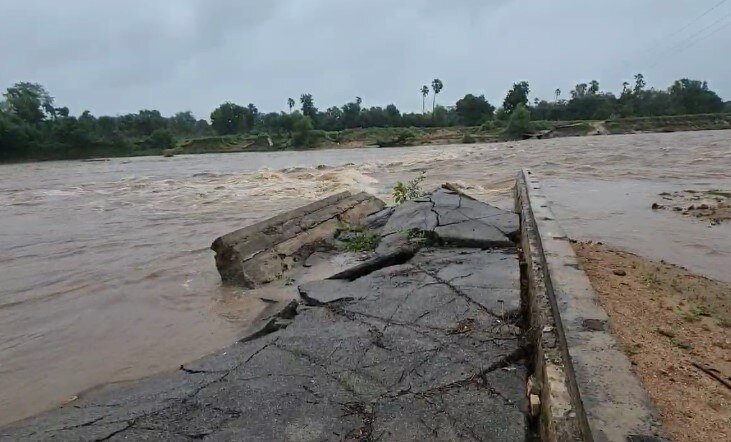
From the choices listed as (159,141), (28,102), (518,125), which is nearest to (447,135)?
(518,125)

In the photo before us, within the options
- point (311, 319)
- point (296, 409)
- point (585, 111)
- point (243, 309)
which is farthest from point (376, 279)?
point (585, 111)

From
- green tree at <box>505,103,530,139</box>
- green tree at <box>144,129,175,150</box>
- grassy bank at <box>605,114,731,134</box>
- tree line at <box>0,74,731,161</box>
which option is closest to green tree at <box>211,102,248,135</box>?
tree line at <box>0,74,731,161</box>

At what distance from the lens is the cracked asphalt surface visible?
77.4 inches

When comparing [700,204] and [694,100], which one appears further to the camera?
[694,100]

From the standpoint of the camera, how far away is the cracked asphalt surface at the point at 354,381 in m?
1.97

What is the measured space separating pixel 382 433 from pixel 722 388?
1534 millimetres

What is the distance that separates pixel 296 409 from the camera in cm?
210

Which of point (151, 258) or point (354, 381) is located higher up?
point (354, 381)

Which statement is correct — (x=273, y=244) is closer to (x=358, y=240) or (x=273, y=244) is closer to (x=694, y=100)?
(x=358, y=240)

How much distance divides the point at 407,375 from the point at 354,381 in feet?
0.83

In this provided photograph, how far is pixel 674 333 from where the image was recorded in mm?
2766

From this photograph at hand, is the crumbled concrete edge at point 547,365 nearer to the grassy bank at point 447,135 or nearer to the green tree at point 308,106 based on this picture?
the grassy bank at point 447,135

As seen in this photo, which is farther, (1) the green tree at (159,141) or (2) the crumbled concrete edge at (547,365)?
(1) the green tree at (159,141)

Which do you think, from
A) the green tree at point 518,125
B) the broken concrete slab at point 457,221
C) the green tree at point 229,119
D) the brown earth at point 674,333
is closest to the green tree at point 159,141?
the green tree at point 229,119
